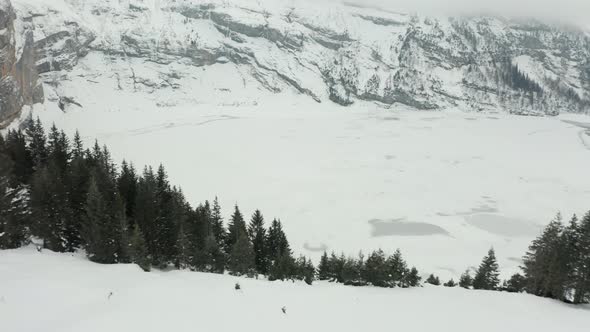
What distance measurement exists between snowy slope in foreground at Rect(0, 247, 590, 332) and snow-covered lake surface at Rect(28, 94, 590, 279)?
76.1 ft

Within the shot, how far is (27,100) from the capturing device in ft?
389

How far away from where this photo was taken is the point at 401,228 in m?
58.7

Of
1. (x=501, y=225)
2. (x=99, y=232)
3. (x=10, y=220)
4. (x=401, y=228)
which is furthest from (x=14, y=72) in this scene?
(x=501, y=225)

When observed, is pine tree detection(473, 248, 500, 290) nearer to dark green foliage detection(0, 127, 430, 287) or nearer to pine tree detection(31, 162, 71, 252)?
dark green foliage detection(0, 127, 430, 287)

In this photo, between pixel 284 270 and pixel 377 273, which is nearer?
pixel 284 270

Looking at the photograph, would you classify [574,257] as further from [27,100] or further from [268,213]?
[27,100]

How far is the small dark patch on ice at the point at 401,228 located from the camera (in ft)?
187

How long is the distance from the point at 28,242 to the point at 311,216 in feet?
128

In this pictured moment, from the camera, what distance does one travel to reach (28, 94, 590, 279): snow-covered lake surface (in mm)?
56031

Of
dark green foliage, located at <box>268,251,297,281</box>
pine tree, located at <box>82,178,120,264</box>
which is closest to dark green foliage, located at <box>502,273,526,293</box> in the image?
dark green foliage, located at <box>268,251,297,281</box>

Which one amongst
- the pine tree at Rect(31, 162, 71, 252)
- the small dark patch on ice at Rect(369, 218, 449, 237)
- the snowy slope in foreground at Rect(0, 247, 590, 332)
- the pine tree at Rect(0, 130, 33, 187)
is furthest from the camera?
the small dark patch on ice at Rect(369, 218, 449, 237)

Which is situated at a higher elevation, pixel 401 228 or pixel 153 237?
pixel 153 237

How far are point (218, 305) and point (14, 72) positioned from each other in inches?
4686

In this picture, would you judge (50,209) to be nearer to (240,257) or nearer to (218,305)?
(240,257)
